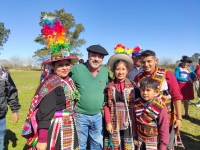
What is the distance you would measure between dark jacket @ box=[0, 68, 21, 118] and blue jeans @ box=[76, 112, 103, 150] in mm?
1134

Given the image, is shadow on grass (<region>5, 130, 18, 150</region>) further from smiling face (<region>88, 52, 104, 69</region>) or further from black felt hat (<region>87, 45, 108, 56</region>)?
black felt hat (<region>87, 45, 108, 56</region>)

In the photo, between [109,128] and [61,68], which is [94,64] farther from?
[109,128]

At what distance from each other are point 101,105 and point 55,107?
3.21 ft

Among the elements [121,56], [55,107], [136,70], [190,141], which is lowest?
[190,141]

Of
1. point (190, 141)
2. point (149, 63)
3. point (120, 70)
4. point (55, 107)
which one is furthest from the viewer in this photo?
point (190, 141)

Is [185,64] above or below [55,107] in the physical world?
above

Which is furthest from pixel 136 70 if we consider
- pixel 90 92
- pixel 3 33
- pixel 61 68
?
pixel 3 33

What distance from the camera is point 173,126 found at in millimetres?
2803

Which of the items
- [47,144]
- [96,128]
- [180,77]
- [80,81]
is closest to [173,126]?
[96,128]

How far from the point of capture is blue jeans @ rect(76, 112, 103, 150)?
2980 millimetres

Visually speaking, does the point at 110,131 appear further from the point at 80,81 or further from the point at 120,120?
the point at 80,81

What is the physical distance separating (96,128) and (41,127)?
1.19m

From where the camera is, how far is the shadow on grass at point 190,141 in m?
4.35

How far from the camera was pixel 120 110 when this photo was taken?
2.84 m
